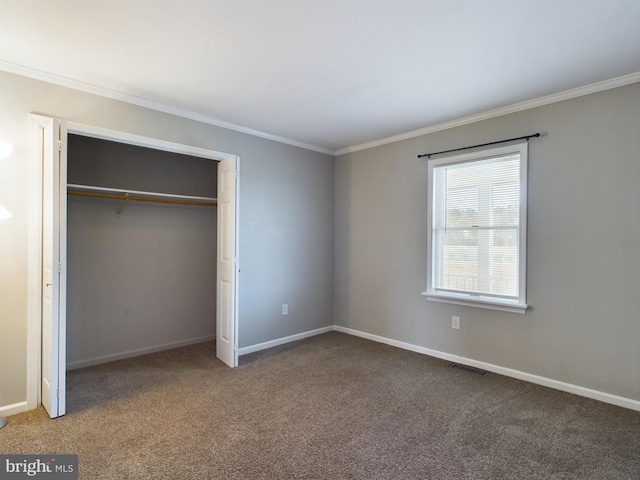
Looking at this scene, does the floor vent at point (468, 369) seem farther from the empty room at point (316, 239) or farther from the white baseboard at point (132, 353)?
the white baseboard at point (132, 353)

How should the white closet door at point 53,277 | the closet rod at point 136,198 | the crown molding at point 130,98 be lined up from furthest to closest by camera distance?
the closet rod at point 136,198
the crown molding at point 130,98
the white closet door at point 53,277

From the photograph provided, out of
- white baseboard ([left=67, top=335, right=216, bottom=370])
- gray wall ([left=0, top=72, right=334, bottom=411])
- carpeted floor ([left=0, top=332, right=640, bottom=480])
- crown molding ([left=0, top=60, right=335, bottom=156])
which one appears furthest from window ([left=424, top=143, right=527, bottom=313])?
white baseboard ([left=67, top=335, right=216, bottom=370])

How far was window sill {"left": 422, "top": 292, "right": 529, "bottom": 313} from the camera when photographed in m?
3.21

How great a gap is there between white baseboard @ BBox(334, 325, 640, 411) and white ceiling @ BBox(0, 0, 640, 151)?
2.50 metres

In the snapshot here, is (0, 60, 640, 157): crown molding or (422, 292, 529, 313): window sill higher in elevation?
(0, 60, 640, 157): crown molding

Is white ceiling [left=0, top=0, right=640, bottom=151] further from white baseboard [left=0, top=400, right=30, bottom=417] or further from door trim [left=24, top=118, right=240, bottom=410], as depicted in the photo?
white baseboard [left=0, top=400, right=30, bottom=417]

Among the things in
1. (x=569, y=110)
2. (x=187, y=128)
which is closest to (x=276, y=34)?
(x=187, y=128)

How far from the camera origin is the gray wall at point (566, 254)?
2.69 m

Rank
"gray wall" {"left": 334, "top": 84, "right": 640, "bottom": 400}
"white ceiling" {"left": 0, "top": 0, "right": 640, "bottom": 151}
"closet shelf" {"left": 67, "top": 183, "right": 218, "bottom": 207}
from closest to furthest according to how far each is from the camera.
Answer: "white ceiling" {"left": 0, "top": 0, "right": 640, "bottom": 151}
"gray wall" {"left": 334, "top": 84, "right": 640, "bottom": 400}
"closet shelf" {"left": 67, "top": 183, "right": 218, "bottom": 207}

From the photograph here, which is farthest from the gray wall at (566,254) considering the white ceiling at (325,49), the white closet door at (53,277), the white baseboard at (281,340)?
the white closet door at (53,277)

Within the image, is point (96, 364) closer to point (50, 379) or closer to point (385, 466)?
point (50, 379)

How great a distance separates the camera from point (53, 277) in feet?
8.00

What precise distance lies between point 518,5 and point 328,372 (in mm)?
3122

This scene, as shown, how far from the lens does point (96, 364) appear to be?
3.55 m
